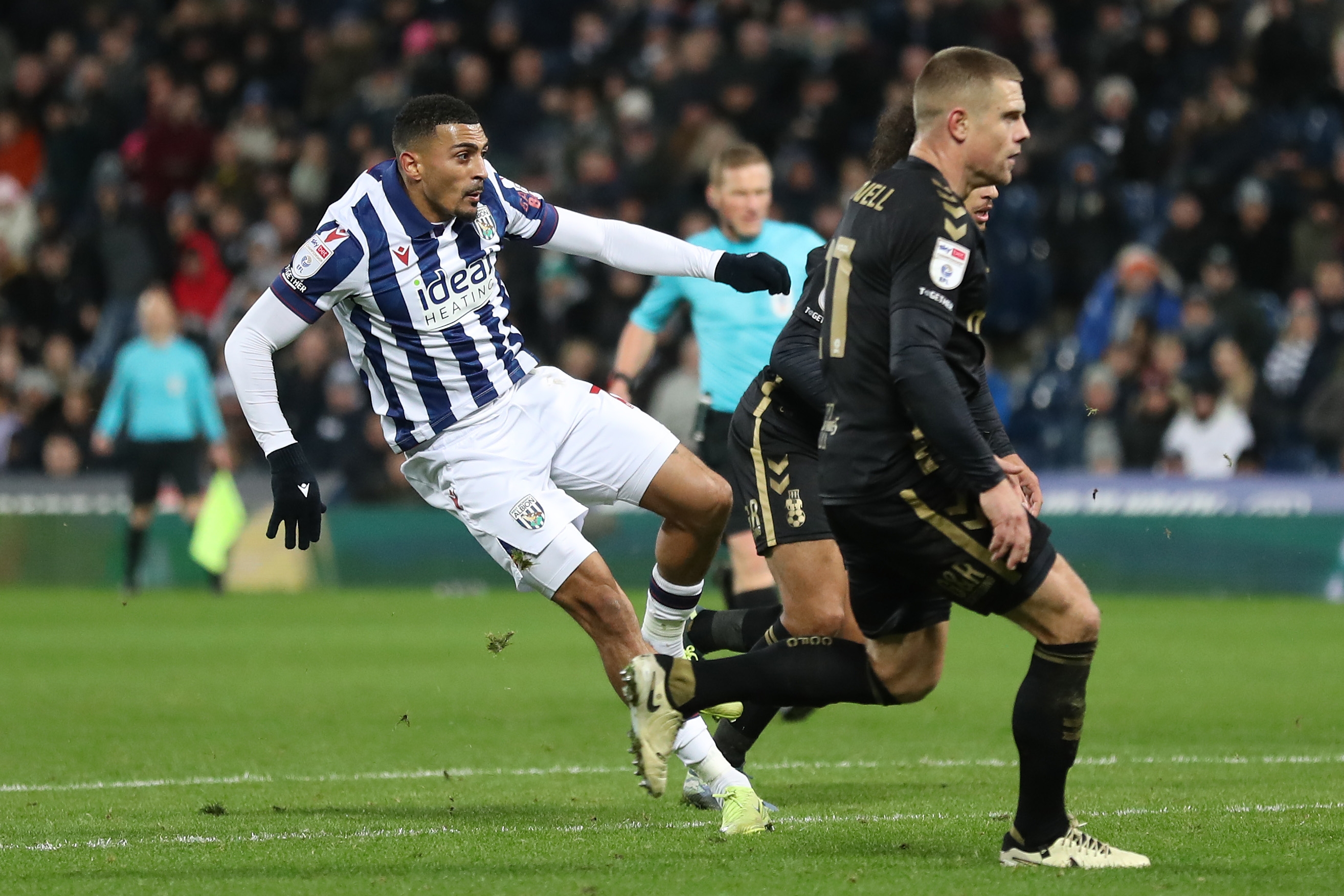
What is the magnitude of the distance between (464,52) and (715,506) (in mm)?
15411

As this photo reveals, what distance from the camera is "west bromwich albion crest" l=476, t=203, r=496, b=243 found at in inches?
265

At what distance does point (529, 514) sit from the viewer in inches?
255

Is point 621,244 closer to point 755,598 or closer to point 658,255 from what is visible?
point 658,255

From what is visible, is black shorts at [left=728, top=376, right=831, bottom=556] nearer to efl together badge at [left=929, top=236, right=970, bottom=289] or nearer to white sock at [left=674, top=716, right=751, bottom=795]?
white sock at [left=674, top=716, right=751, bottom=795]

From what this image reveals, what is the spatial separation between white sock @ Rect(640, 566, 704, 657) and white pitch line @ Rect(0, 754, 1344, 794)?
1.03 m

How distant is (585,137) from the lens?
64.5ft

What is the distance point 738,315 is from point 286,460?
271cm

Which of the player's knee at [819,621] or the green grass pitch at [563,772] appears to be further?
the player's knee at [819,621]

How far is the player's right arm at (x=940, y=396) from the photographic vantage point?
4.93 meters

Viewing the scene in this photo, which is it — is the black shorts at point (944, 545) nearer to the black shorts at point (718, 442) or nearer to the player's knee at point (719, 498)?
the player's knee at point (719, 498)

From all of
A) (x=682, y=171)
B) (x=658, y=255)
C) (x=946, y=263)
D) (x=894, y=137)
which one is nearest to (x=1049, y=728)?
(x=946, y=263)

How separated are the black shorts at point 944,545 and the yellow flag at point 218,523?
12.2 m

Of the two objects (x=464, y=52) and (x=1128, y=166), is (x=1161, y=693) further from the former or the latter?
(x=464, y=52)

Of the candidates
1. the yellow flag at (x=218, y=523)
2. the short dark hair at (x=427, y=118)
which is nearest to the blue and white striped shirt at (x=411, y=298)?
the short dark hair at (x=427, y=118)
